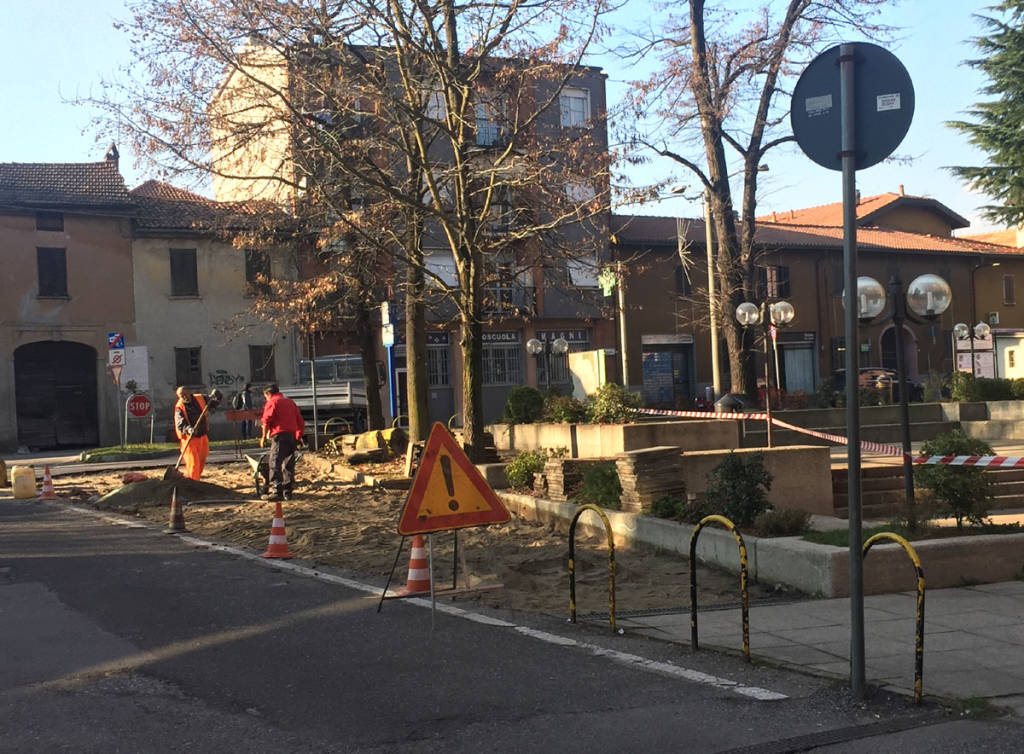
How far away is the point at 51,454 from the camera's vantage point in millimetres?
32000

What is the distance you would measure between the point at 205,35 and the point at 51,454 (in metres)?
20.8

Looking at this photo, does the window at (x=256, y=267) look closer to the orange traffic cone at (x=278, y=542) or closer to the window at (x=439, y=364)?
the window at (x=439, y=364)

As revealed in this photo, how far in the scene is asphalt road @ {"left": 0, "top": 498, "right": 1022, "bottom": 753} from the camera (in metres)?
4.88

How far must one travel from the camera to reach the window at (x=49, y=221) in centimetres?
3462

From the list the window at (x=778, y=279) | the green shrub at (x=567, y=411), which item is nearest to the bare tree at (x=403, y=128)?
the green shrub at (x=567, y=411)

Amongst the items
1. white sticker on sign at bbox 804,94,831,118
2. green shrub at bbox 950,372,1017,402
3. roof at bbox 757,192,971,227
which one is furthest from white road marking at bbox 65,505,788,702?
roof at bbox 757,192,971,227

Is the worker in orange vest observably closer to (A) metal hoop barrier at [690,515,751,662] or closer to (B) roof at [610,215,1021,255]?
(A) metal hoop barrier at [690,515,751,662]


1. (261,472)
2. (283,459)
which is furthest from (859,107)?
(261,472)

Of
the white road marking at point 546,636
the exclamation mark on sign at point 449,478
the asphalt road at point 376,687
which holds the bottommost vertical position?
the white road marking at point 546,636

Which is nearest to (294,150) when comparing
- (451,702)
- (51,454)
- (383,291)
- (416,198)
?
(416,198)

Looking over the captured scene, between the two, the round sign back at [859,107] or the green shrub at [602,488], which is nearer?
the round sign back at [859,107]

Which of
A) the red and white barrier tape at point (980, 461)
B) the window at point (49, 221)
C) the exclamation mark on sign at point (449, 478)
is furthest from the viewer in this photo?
the window at point (49, 221)

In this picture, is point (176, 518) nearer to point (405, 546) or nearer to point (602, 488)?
point (405, 546)

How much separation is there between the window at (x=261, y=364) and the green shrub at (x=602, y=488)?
26550mm
